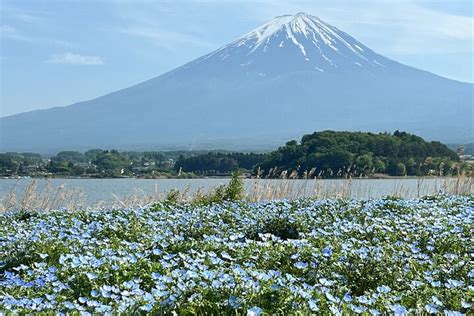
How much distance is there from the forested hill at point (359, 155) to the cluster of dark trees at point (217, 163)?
1.89 m

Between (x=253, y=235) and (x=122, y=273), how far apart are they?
331cm

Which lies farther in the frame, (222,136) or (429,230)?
(222,136)

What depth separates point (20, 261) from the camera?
6473 mm

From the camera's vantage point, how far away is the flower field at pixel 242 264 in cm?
432

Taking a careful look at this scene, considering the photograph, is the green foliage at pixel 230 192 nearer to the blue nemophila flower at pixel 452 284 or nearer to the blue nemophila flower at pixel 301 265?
the blue nemophila flower at pixel 301 265

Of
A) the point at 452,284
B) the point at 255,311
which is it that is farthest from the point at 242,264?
the point at 255,311

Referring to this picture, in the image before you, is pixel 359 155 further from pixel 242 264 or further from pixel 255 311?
pixel 255 311

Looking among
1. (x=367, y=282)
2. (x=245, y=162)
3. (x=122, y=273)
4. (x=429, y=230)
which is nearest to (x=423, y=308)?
(x=367, y=282)

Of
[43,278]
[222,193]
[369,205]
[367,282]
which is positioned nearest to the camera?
[43,278]

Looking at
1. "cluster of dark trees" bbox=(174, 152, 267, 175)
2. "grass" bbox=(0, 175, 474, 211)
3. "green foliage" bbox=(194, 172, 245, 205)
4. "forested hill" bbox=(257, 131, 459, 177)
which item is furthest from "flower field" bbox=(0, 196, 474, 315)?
"cluster of dark trees" bbox=(174, 152, 267, 175)

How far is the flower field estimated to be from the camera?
432 cm

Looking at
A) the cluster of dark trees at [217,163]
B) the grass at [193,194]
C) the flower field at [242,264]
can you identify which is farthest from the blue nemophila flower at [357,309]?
the cluster of dark trees at [217,163]

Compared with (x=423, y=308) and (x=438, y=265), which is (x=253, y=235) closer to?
(x=438, y=265)

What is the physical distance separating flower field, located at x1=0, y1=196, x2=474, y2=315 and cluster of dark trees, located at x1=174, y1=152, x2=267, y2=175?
843 inches
